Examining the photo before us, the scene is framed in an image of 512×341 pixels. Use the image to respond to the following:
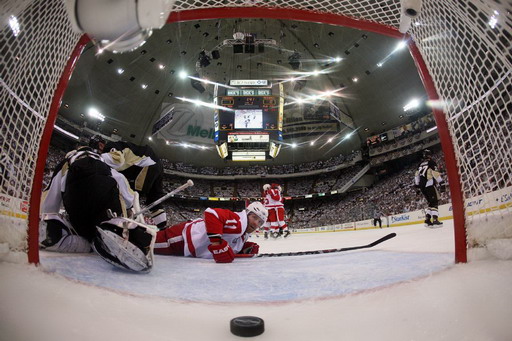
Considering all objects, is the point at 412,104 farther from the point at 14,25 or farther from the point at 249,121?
the point at 14,25

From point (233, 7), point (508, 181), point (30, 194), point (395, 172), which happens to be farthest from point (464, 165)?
point (395, 172)

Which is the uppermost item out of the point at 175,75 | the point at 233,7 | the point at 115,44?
the point at 175,75

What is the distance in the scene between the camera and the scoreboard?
1248 cm

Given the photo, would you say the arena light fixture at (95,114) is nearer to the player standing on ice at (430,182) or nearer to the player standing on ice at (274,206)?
the player standing on ice at (274,206)

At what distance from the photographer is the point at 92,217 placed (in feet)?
6.24

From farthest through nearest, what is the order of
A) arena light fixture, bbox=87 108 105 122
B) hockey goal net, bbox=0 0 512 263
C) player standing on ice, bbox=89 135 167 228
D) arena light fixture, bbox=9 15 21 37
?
arena light fixture, bbox=87 108 105 122, player standing on ice, bbox=89 135 167 228, hockey goal net, bbox=0 0 512 263, arena light fixture, bbox=9 15 21 37

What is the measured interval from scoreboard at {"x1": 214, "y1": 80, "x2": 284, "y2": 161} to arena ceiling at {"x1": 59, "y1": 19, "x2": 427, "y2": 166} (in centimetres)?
442

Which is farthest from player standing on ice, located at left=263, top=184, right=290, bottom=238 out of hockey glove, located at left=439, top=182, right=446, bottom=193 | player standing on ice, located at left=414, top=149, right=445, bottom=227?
hockey glove, located at left=439, top=182, right=446, bottom=193

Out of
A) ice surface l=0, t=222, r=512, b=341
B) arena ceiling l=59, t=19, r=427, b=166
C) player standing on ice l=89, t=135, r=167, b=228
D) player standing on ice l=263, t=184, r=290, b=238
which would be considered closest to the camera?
ice surface l=0, t=222, r=512, b=341

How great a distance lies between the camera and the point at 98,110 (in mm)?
20234

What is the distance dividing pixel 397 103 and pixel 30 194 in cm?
2284

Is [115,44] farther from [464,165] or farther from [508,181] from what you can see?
[508,181]

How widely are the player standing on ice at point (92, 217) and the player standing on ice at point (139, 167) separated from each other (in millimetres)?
542

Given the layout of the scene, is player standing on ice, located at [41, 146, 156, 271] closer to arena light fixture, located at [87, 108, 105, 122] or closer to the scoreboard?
the scoreboard
